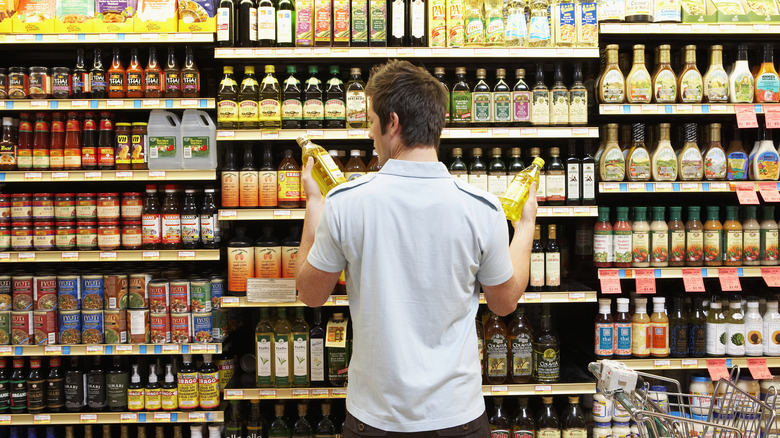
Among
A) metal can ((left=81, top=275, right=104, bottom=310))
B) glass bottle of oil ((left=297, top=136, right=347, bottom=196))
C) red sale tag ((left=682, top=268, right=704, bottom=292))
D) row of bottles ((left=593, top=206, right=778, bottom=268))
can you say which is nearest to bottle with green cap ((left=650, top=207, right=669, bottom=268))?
row of bottles ((left=593, top=206, right=778, bottom=268))

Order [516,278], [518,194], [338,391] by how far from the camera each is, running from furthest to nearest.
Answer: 1. [338,391]
2. [518,194]
3. [516,278]

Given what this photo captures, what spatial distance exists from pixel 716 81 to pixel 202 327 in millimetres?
2796

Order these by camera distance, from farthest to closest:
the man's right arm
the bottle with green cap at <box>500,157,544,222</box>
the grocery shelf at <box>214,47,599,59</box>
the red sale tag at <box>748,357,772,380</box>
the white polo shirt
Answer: the red sale tag at <box>748,357,772,380</box>
the grocery shelf at <box>214,47,599,59</box>
the bottle with green cap at <box>500,157,544,222</box>
the man's right arm
the white polo shirt

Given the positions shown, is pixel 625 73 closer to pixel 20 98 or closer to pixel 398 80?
pixel 398 80

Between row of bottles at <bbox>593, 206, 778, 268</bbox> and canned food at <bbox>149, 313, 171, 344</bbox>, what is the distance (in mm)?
2142

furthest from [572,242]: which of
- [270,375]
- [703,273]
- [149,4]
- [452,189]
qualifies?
[149,4]

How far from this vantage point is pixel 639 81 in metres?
2.99

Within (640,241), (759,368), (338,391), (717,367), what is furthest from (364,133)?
(759,368)

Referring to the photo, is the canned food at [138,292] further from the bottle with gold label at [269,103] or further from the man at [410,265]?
the man at [410,265]

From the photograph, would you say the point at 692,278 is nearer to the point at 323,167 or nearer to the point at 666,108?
the point at 666,108

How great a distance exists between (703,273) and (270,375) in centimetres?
217

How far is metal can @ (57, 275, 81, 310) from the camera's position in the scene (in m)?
3.05

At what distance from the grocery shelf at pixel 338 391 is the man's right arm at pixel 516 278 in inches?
54.7

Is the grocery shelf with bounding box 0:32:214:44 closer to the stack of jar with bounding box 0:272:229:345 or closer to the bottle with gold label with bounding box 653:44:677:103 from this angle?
the stack of jar with bounding box 0:272:229:345
